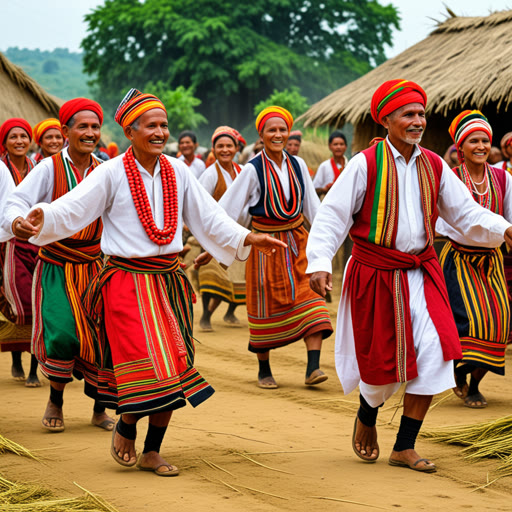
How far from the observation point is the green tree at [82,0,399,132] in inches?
1693

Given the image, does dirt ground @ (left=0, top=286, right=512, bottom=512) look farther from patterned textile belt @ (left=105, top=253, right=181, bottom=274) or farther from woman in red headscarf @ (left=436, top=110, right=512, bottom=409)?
patterned textile belt @ (left=105, top=253, right=181, bottom=274)

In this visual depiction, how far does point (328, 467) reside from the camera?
507 centimetres

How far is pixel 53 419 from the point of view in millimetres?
6016

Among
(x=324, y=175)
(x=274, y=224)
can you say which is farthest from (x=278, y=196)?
(x=324, y=175)

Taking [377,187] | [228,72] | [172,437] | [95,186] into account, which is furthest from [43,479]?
[228,72]

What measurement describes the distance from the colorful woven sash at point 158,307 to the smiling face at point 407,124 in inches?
55.2

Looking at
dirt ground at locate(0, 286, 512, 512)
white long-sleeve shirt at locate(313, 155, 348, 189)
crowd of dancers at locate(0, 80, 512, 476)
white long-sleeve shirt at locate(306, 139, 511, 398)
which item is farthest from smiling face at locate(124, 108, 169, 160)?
white long-sleeve shirt at locate(313, 155, 348, 189)

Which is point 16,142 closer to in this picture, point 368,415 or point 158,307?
point 158,307

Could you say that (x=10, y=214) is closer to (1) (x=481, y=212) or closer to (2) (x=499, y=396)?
(1) (x=481, y=212)

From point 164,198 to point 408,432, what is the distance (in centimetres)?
183

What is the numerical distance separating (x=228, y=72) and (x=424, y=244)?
39.2 metres

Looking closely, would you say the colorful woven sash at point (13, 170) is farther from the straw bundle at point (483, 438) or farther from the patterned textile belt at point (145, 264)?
the straw bundle at point (483, 438)

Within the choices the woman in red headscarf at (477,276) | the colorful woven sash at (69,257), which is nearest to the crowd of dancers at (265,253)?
the colorful woven sash at (69,257)

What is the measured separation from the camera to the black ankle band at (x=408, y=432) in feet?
16.3
